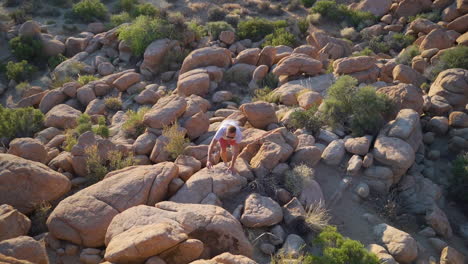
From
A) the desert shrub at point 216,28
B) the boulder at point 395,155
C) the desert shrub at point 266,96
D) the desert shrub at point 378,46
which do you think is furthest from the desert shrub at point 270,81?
the desert shrub at point 378,46

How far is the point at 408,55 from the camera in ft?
64.7

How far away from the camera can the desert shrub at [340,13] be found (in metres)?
25.6

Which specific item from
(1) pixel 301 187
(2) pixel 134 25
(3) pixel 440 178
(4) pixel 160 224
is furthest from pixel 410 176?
(2) pixel 134 25

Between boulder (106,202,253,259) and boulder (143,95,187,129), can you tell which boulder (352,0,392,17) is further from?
boulder (106,202,253,259)

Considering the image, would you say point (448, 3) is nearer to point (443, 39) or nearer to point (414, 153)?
point (443, 39)

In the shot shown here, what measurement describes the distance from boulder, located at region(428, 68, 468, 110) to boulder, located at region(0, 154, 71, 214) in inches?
572

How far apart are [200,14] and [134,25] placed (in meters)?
7.81

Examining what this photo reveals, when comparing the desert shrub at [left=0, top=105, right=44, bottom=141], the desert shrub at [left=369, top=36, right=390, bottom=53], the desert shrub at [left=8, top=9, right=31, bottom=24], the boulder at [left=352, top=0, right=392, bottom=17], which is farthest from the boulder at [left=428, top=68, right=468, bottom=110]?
the desert shrub at [left=8, top=9, right=31, bottom=24]

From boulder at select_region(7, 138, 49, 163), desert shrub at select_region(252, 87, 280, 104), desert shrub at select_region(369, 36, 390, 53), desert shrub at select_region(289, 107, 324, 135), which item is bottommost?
desert shrub at select_region(369, 36, 390, 53)

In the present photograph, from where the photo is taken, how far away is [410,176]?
44.1 ft

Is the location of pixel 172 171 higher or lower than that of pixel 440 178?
higher

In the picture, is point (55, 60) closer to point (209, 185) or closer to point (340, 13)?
point (209, 185)

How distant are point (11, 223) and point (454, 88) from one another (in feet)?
52.9

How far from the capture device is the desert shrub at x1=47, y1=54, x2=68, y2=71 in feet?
69.7
